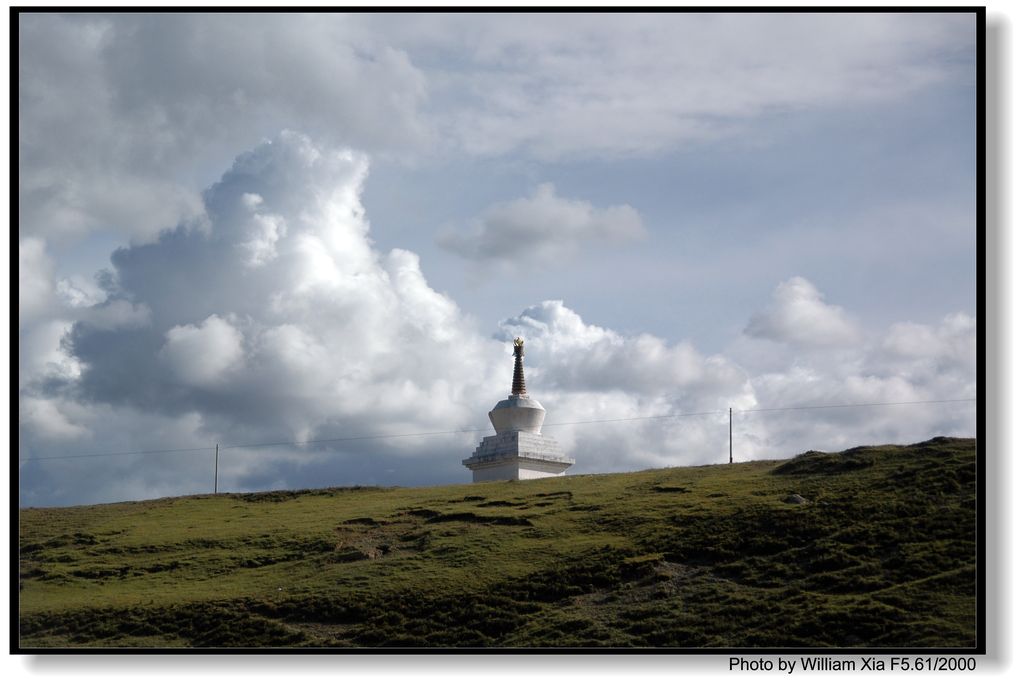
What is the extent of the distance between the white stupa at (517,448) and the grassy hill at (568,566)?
641cm

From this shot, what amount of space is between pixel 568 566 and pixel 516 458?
21.7 meters

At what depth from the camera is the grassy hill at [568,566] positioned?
35.7m

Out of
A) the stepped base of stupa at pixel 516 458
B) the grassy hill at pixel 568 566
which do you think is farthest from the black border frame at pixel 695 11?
the stepped base of stupa at pixel 516 458

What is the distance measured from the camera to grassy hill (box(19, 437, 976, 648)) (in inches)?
1405

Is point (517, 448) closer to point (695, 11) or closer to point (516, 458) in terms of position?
point (516, 458)

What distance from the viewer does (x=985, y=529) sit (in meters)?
26.2

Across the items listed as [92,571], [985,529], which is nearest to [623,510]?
[92,571]

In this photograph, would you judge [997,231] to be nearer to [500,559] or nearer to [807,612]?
[807,612]

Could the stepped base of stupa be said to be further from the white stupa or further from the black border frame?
the black border frame

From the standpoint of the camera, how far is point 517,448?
6412 centimetres

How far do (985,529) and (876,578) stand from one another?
11.4 metres

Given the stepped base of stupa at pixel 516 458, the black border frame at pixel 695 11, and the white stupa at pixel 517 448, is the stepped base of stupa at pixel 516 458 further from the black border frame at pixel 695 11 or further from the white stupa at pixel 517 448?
the black border frame at pixel 695 11

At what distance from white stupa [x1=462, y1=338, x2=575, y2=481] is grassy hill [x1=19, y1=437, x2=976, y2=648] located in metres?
6.41

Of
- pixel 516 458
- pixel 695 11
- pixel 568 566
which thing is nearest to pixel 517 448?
pixel 516 458
